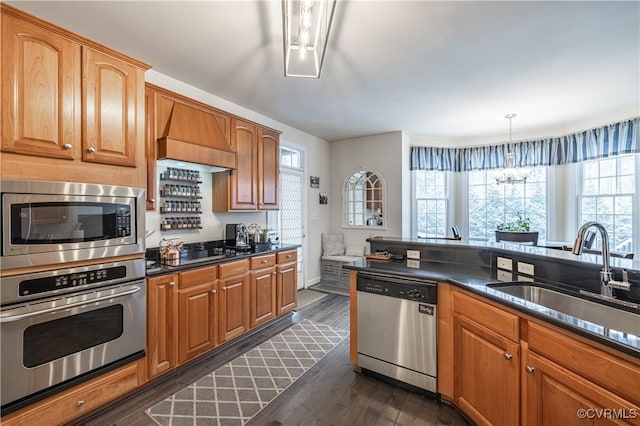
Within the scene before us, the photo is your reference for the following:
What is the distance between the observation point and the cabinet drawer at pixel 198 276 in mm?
2414

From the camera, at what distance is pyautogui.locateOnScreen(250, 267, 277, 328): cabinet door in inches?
122

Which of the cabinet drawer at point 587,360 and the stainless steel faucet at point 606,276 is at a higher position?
the stainless steel faucet at point 606,276

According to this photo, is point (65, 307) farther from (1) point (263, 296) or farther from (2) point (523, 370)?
(2) point (523, 370)

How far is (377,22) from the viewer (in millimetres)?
2113

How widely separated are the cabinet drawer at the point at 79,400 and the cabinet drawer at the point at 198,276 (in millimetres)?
641

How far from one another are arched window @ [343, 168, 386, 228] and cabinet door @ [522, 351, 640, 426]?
3941 mm

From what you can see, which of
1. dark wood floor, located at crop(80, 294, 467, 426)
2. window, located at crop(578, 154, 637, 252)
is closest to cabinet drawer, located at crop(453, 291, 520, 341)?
dark wood floor, located at crop(80, 294, 467, 426)

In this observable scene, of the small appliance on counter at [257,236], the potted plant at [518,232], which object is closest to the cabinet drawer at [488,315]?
the small appliance on counter at [257,236]

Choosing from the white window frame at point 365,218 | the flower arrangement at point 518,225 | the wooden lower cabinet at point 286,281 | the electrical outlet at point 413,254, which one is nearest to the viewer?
the electrical outlet at point 413,254

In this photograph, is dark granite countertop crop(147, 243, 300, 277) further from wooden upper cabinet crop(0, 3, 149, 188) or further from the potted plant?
the potted plant

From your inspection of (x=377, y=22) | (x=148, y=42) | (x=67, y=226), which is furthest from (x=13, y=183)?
(x=377, y=22)

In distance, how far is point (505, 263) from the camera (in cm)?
218

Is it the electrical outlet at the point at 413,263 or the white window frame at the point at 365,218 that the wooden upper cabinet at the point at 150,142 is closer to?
the electrical outlet at the point at 413,263

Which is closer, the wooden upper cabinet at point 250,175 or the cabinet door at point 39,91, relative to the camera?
the cabinet door at point 39,91
